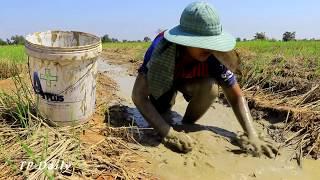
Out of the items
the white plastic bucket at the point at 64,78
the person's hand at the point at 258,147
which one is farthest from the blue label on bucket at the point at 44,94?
the person's hand at the point at 258,147

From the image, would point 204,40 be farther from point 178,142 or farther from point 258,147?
point 258,147

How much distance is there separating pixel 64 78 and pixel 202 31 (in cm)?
99

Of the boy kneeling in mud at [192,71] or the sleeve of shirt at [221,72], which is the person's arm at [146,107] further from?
the sleeve of shirt at [221,72]

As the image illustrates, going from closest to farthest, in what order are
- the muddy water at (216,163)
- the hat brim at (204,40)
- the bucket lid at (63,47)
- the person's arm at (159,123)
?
1. the hat brim at (204,40)
2. the muddy water at (216,163)
3. the bucket lid at (63,47)
4. the person's arm at (159,123)

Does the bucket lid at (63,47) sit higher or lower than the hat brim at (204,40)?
lower

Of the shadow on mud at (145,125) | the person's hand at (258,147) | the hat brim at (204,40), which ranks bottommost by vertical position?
the shadow on mud at (145,125)

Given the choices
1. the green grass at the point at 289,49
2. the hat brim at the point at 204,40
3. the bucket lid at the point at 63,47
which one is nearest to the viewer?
the hat brim at the point at 204,40

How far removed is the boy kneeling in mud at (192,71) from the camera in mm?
2531

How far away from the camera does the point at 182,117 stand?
12.0 ft

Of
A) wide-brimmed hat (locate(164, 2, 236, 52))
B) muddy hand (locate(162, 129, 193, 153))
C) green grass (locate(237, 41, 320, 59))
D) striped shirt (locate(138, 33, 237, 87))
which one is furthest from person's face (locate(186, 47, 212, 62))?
green grass (locate(237, 41, 320, 59))

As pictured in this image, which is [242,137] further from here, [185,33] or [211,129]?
[185,33]

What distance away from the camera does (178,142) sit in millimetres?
2809

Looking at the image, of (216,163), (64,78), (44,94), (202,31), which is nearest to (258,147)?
(216,163)

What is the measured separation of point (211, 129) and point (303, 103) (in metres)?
1.09
